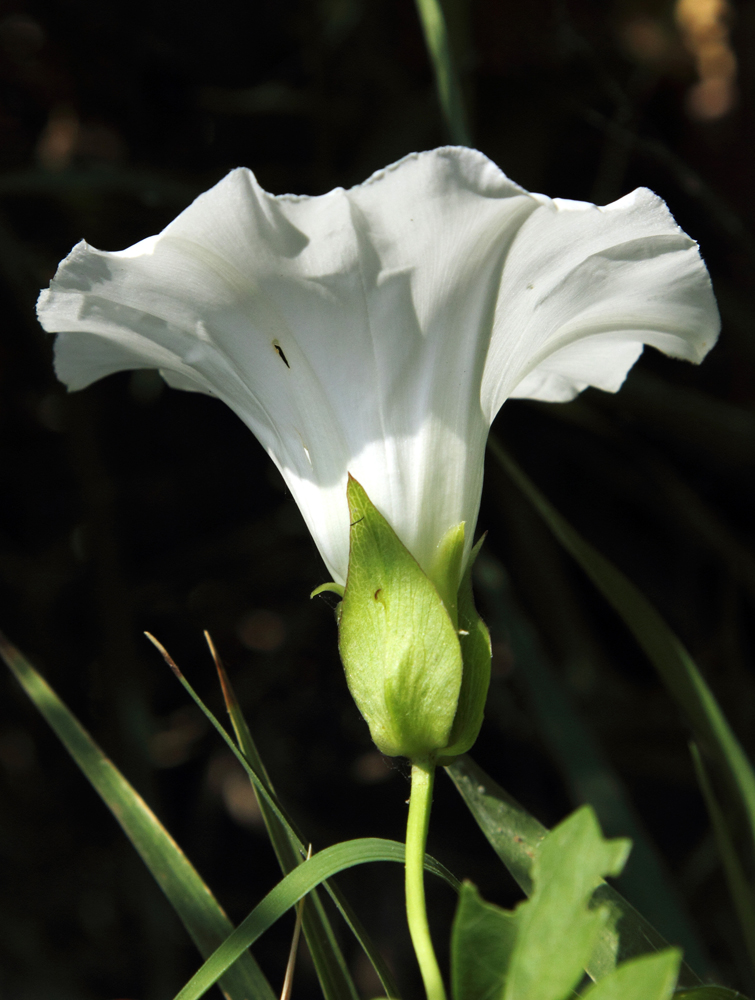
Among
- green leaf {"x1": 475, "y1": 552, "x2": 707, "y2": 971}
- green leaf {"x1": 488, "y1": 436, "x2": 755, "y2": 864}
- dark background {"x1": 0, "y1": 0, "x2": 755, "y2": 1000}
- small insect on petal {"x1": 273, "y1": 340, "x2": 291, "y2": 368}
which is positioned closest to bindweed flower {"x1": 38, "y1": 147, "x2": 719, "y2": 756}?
small insect on petal {"x1": 273, "y1": 340, "x2": 291, "y2": 368}

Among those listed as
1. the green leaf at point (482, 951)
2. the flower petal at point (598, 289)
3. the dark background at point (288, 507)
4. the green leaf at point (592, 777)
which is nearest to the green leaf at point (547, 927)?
the green leaf at point (482, 951)

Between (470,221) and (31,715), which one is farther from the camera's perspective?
(31,715)

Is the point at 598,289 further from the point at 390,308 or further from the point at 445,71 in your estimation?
the point at 445,71

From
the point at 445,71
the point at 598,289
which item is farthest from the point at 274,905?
the point at 445,71

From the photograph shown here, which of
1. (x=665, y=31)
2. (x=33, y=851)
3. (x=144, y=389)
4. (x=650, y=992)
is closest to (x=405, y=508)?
(x=650, y=992)

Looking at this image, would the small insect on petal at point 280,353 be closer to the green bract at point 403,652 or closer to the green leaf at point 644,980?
the green bract at point 403,652

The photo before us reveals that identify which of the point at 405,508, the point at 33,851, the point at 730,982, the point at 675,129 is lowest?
the point at 730,982

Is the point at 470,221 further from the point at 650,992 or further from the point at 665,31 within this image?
the point at 665,31
